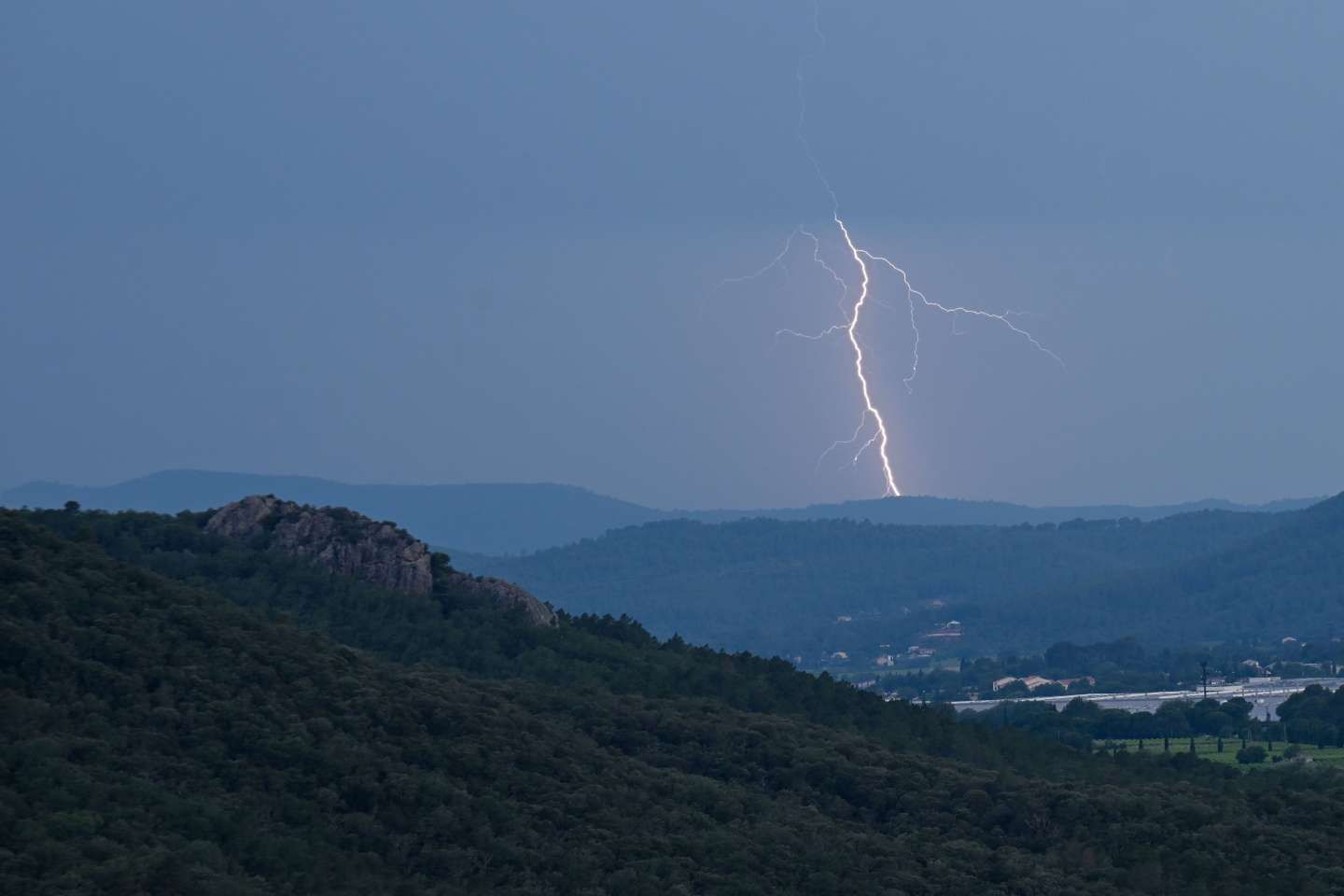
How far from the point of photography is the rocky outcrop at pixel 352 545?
59.2m

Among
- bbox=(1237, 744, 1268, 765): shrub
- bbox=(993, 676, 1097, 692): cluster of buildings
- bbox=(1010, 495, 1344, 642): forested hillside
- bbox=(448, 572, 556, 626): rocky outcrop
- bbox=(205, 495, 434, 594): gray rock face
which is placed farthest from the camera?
bbox=(1010, 495, 1344, 642): forested hillside

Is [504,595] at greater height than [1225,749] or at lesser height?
greater

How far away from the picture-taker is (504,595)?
60.9m

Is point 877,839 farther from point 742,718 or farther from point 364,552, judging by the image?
point 364,552

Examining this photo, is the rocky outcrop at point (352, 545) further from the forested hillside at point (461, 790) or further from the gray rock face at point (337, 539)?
the forested hillside at point (461, 790)

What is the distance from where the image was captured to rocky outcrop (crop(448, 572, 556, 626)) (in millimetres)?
60531

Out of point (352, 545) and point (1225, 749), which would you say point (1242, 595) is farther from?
point (352, 545)

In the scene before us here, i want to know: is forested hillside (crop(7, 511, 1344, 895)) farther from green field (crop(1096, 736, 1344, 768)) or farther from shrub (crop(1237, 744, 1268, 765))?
green field (crop(1096, 736, 1344, 768))

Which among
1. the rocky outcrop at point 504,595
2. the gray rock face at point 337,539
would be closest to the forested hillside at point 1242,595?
the rocky outcrop at point 504,595

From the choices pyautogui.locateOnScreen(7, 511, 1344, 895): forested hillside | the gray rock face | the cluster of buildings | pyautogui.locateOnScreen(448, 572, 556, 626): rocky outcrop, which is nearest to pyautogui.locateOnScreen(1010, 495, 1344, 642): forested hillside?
the cluster of buildings

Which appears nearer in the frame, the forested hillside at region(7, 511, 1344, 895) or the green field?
the forested hillside at region(7, 511, 1344, 895)

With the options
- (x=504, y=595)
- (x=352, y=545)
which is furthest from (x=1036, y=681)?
(x=352, y=545)

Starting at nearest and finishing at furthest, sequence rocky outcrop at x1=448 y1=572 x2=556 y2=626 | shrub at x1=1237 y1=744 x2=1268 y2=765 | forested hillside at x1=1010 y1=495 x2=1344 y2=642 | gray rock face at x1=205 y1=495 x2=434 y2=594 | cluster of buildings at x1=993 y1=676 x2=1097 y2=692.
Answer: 1. gray rock face at x1=205 y1=495 x2=434 y2=594
2. rocky outcrop at x1=448 y1=572 x2=556 y2=626
3. shrub at x1=1237 y1=744 x2=1268 y2=765
4. cluster of buildings at x1=993 y1=676 x2=1097 y2=692
5. forested hillside at x1=1010 y1=495 x2=1344 y2=642

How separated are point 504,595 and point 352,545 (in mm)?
4689
